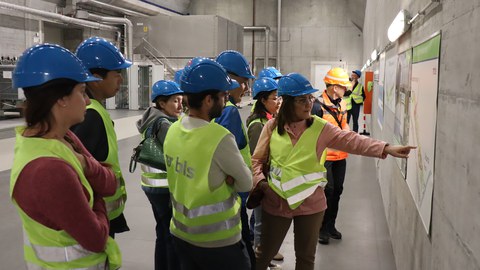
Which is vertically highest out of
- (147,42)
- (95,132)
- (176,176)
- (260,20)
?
(260,20)

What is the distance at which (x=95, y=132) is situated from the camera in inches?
79.8

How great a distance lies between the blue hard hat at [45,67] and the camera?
147cm

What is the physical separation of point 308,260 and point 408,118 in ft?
3.87

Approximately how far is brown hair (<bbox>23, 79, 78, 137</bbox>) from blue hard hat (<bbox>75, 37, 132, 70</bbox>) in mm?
746

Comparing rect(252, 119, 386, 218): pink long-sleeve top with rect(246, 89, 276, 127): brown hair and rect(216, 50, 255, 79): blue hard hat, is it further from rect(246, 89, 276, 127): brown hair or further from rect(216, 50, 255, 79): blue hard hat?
rect(246, 89, 276, 127): brown hair

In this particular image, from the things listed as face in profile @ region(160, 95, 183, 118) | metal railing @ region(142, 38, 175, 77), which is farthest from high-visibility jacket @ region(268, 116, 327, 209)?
metal railing @ region(142, 38, 175, 77)

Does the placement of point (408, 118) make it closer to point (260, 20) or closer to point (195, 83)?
point (195, 83)

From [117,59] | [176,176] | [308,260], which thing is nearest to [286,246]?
[308,260]

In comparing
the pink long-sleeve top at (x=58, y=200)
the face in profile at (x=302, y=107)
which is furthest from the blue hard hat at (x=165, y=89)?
the pink long-sleeve top at (x=58, y=200)

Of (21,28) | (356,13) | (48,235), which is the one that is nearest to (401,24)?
(48,235)

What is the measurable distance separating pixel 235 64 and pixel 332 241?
7.62 ft

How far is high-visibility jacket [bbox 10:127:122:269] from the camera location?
1.43 metres

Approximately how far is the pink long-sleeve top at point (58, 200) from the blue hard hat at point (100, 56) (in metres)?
0.90

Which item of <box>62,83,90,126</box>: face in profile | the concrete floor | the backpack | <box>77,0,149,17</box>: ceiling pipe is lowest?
the concrete floor
